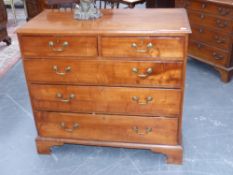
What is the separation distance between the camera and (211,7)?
2.87 metres

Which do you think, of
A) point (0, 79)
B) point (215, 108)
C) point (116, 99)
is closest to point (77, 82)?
point (116, 99)

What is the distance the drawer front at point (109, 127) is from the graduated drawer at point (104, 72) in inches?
9.6

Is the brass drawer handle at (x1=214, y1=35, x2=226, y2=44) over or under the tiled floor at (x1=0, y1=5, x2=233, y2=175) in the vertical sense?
over

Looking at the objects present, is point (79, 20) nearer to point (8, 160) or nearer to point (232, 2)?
point (8, 160)

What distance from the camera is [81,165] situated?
2.06 meters

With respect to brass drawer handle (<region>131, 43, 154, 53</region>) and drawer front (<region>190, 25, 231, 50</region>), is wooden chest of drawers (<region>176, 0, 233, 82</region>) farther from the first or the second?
brass drawer handle (<region>131, 43, 154, 53</region>)

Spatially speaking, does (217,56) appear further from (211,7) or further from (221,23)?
(211,7)

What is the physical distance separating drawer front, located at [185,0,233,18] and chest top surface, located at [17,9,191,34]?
3.06 ft

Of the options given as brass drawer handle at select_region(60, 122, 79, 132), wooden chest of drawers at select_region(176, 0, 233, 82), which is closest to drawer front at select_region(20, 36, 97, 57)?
brass drawer handle at select_region(60, 122, 79, 132)

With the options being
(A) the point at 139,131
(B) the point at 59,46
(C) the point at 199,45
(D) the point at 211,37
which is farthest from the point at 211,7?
(B) the point at 59,46

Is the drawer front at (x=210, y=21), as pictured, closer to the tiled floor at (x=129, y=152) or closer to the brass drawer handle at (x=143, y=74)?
the tiled floor at (x=129, y=152)

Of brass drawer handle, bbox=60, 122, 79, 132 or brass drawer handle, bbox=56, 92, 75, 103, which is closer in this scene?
brass drawer handle, bbox=56, 92, 75, 103

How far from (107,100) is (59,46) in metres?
0.43

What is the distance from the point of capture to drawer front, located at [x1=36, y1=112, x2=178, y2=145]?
6.34 ft
